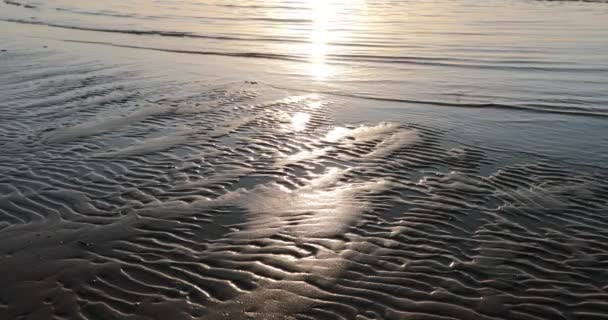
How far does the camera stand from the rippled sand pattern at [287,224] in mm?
4766

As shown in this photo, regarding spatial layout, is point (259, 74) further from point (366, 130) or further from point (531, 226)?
point (531, 226)

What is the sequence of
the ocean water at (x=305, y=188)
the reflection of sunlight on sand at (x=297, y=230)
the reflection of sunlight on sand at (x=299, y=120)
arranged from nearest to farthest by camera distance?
the reflection of sunlight on sand at (x=297, y=230)
the ocean water at (x=305, y=188)
the reflection of sunlight on sand at (x=299, y=120)

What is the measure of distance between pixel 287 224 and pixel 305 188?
1009mm

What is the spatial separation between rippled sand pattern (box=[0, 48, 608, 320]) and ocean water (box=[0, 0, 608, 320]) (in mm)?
26

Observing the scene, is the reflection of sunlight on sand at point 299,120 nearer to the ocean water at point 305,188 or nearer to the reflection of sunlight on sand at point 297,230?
the ocean water at point 305,188

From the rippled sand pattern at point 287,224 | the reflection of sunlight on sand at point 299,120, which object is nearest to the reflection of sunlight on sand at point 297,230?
the rippled sand pattern at point 287,224

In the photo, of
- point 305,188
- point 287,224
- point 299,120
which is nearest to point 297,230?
point 287,224

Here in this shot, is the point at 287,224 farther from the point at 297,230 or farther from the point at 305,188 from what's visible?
the point at 305,188

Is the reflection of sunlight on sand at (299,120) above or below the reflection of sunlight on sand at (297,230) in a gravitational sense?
above

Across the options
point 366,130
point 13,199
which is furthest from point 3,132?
point 366,130

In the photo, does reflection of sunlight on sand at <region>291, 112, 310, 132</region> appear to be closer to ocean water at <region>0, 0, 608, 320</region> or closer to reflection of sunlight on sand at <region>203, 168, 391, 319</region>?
ocean water at <region>0, 0, 608, 320</region>

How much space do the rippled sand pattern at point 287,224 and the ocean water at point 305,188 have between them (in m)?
0.03

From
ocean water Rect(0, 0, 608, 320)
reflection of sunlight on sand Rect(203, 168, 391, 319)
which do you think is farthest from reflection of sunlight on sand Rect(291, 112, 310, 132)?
reflection of sunlight on sand Rect(203, 168, 391, 319)

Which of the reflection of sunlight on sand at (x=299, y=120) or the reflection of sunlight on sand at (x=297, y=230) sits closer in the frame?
the reflection of sunlight on sand at (x=297, y=230)
